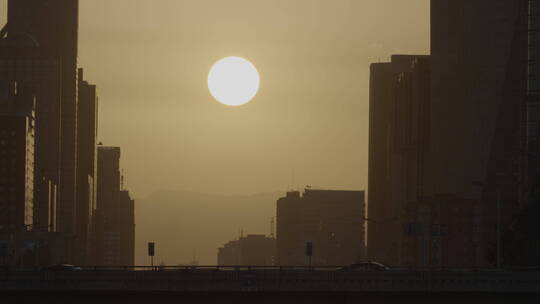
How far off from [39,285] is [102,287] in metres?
3.74

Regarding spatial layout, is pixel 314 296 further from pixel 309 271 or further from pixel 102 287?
pixel 102 287

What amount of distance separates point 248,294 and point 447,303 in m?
11.8

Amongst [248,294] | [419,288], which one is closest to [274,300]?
[248,294]

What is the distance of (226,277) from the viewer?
107 metres

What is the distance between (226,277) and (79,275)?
872 centimetres

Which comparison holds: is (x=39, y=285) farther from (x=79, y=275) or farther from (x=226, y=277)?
(x=226, y=277)

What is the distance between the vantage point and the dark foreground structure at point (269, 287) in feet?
347

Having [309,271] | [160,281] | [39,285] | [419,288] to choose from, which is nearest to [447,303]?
[419,288]

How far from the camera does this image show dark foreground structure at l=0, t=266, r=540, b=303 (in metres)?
106

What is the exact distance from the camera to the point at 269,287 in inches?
4181

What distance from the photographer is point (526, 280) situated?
105250 millimetres

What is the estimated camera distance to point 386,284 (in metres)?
106

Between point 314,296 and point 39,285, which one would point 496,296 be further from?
point 39,285

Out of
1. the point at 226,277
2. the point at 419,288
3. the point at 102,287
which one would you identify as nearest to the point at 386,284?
the point at 419,288
